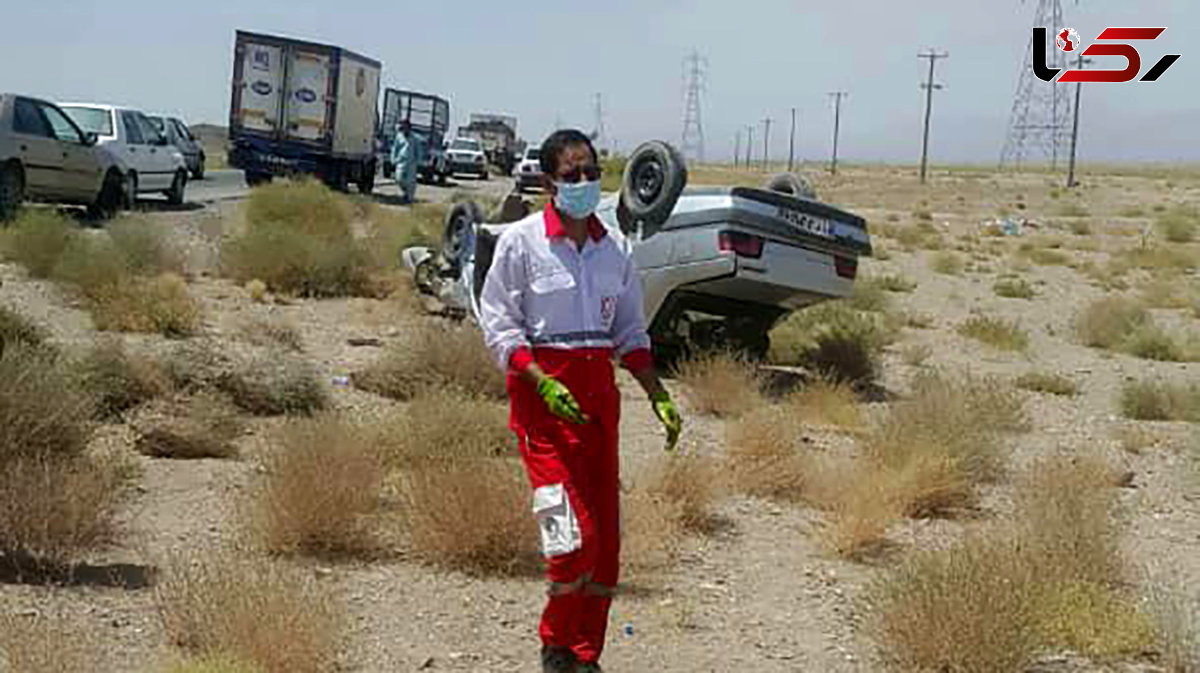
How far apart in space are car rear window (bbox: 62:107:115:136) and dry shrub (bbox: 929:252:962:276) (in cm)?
1466

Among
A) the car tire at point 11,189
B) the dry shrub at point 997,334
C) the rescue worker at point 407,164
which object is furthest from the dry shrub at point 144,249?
the rescue worker at point 407,164

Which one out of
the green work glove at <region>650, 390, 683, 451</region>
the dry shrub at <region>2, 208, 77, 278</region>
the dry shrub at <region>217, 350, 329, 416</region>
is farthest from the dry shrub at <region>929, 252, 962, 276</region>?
the green work glove at <region>650, 390, 683, 451</region>

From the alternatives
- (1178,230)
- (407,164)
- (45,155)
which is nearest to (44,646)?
(45,155)

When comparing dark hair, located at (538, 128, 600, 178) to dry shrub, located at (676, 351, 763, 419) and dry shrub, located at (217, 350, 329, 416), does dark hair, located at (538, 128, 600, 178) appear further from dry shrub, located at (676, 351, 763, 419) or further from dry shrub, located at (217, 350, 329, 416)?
dry shrub, located at (676, 351, 763, 419)

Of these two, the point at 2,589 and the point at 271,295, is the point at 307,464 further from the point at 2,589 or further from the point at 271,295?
the point at 271,295

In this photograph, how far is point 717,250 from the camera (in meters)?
11.6

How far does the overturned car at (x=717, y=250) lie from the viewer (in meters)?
11.5

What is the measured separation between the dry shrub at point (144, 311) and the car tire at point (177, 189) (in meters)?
15.4

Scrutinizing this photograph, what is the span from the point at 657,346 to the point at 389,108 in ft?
148

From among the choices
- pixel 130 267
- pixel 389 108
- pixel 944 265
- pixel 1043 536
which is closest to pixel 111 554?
pixel 1043 536

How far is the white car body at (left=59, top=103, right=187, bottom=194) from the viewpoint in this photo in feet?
83.3

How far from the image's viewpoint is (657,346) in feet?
42.3

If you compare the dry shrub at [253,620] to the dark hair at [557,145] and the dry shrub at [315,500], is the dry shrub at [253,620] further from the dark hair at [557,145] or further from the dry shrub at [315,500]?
the dark hair at [557,145]

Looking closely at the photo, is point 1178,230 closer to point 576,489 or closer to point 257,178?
point 257,178
